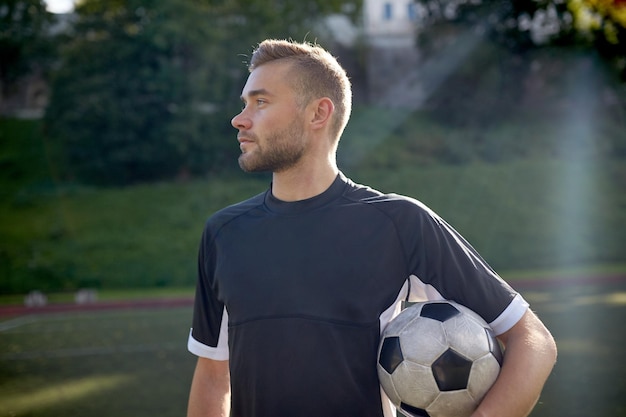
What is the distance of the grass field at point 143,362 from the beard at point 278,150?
4406mm

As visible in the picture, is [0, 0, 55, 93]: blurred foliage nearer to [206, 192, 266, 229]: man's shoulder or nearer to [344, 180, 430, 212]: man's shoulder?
[206, 192, 266, 229]: man's shoulder

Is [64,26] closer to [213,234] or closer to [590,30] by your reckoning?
[590,30]

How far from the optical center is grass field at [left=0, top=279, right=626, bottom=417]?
6.82 m

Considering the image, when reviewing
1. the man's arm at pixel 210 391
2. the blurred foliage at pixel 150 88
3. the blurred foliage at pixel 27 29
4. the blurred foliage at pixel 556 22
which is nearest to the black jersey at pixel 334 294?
the man's arm at pixel 210 391

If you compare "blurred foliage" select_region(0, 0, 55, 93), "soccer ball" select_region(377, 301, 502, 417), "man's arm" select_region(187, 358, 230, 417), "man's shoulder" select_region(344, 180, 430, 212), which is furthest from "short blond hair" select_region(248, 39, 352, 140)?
"blurred foliage" select_region(0, 0, 55, 93)

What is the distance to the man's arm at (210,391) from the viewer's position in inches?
107

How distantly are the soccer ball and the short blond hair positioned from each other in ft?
2.52

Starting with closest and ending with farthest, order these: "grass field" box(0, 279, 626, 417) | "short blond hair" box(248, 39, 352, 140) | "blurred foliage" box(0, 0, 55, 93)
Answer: "short blond hair" box(248, 39, 352, 140), "grass field" box(0, 279, 626, 417), "blurred foliage" box(0, 0, 55, 93)

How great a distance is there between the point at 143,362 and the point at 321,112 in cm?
706

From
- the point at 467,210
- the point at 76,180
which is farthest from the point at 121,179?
the point at 467,210

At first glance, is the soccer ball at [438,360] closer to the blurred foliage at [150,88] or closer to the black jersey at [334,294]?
the black jersey at [334,294]

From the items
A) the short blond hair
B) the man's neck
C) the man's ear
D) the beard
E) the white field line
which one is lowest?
the white field line

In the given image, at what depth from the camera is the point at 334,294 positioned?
2.45 meters

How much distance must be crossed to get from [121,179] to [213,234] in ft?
A: 89.1
